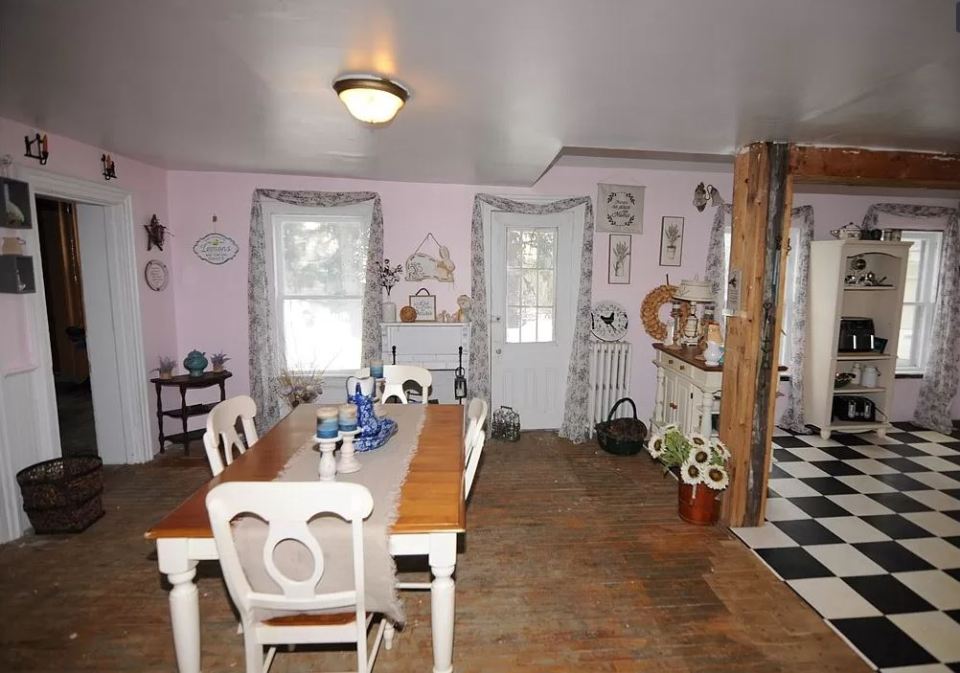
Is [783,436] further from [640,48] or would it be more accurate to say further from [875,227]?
[640,48]

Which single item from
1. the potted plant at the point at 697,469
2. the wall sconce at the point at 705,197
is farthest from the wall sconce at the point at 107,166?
the wall sconce at the point at 705,197

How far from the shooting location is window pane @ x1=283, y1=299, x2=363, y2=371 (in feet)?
15.0

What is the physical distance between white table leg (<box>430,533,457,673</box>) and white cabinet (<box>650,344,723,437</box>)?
2306 millimetres

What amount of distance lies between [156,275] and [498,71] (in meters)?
3.58

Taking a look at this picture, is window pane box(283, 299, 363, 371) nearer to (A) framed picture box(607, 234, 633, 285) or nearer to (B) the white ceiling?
(B) the white ceiling

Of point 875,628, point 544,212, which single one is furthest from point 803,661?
point 544,212

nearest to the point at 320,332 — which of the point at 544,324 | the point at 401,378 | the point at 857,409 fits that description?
the point at 401,378

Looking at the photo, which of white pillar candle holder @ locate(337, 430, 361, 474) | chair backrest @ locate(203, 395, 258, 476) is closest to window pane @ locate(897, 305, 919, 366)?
white pillar candle holder @ locate(337, 430, 361, 474)

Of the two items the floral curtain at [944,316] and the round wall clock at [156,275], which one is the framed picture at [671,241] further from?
the round wall clock at [156,275]

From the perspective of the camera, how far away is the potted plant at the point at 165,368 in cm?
408

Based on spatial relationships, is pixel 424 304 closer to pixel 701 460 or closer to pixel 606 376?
pixel 606 376

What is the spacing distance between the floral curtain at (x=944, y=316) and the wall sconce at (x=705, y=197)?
1804 millimetres

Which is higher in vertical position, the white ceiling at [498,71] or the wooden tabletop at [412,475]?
the white ceiling at [498,71]

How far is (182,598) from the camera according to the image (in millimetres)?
1632
